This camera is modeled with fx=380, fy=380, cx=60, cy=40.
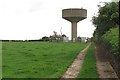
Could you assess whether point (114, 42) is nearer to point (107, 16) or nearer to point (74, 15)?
point (107, 16)

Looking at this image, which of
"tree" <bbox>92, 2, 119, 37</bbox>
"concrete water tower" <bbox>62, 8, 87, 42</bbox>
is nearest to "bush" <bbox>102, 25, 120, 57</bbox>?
"tree" <bbox>92, 2, 119, 37</bbox>

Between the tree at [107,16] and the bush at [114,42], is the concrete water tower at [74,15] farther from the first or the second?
the bush at [114,42]

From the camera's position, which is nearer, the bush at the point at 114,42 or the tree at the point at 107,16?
the bush at the point at 114,42

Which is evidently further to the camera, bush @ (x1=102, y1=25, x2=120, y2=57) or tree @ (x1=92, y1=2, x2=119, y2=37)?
tree @ (x1=92, y1=2, x2=119, y2=37)

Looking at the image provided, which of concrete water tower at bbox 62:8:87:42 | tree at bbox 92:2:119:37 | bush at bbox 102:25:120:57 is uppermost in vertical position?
concrete water tower at bbox 62:8:87:42

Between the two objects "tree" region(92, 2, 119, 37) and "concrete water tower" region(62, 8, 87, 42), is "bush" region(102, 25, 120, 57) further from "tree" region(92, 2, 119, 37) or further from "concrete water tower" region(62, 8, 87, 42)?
"concrete water tower" region(62, 8, 87, 42)

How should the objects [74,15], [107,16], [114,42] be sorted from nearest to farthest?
[114,42], [107,16], [74,15]

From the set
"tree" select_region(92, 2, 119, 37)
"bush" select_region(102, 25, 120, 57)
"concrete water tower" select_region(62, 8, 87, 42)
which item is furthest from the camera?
"concrete water tower" select_region(62, 8, 87, 42)

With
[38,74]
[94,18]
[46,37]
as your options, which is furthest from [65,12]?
[38,74]

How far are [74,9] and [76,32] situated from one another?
26.3 ft

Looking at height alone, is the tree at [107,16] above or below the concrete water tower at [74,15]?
below

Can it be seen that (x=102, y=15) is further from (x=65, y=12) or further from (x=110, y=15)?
(x=65, y=12)

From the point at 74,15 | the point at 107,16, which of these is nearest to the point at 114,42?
the point at 107,16

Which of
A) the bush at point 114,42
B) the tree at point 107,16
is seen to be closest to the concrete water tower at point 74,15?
the tree at point 107,16
